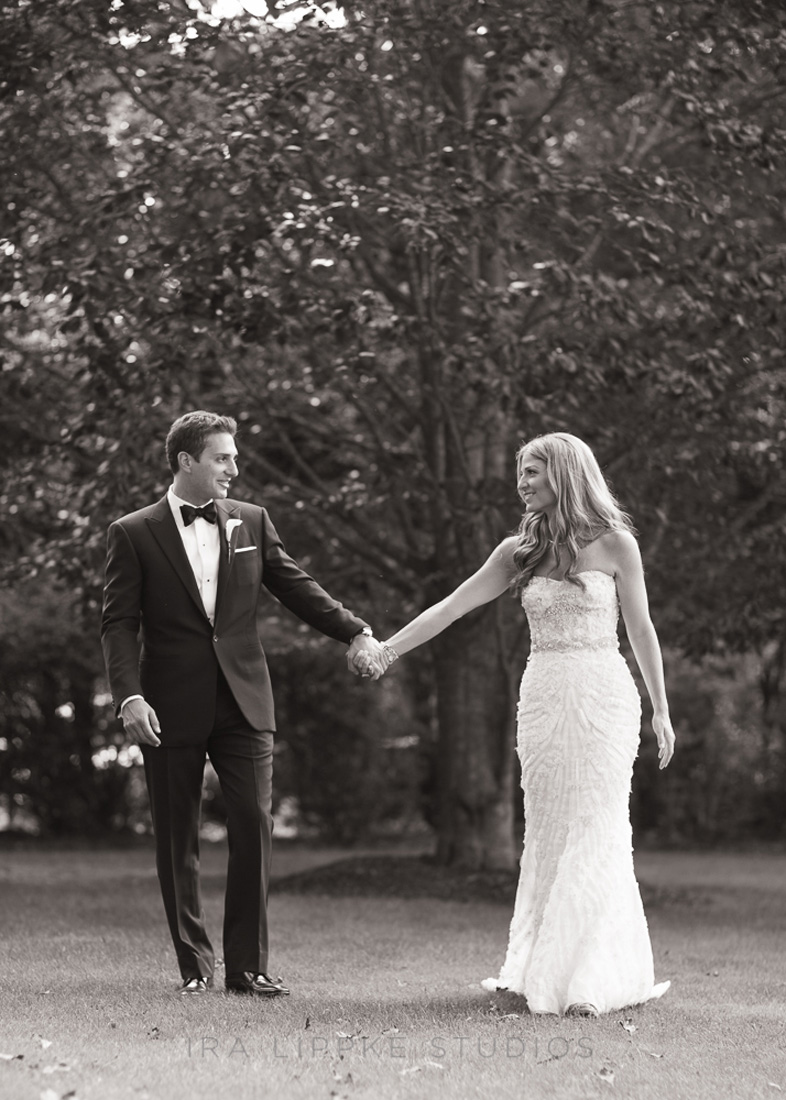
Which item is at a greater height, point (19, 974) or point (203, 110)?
point (203, 110)

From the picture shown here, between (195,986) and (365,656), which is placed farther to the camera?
(365,656)

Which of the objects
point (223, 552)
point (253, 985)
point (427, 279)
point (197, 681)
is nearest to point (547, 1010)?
point (253, 985)

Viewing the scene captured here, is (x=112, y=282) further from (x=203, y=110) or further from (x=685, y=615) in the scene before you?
(x=685, y=615)

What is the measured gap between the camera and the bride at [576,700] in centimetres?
624

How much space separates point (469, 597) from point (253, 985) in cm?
192

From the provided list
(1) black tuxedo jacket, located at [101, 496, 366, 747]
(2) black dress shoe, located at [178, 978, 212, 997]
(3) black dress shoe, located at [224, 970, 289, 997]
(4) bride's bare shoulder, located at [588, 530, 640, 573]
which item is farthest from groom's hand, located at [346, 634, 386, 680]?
(2) black dress shoe, located at [178, 978, 212, 997]

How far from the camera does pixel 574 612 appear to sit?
640 centimetres

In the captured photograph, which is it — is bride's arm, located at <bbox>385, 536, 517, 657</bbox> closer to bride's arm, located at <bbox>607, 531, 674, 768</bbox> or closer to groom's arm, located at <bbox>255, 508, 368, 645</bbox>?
groom's arm, located at <bbox>255, 508, 368, 645</bbox>

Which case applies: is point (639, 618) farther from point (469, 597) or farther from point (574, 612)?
point (469, 597)

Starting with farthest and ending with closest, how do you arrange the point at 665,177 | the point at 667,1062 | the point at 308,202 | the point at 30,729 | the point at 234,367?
the point at 30,729
the point at 234,367
the point at 665,177
the point at 308,202
the point at 667,1062

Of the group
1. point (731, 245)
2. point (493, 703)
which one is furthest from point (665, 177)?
point (493, 703)

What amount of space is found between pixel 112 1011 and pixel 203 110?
24.0ft

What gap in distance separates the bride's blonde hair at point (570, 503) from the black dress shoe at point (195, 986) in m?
2.28

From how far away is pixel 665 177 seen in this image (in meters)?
10.1
